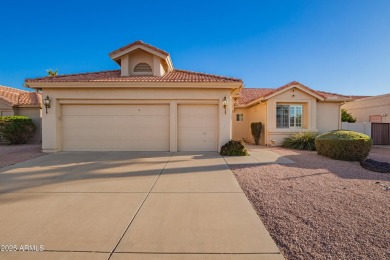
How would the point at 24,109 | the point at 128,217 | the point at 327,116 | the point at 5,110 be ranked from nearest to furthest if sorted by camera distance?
the point at 128,217 < the point at 327,116 < the point at 5,110 < the point at 24,109

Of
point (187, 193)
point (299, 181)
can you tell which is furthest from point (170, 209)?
point (299, 181)

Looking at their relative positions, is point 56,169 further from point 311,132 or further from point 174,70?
point 311,132

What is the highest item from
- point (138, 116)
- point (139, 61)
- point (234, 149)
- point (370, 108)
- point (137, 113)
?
Result: point (139, 61)

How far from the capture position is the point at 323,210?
141 inches

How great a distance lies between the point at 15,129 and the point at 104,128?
8107 mm

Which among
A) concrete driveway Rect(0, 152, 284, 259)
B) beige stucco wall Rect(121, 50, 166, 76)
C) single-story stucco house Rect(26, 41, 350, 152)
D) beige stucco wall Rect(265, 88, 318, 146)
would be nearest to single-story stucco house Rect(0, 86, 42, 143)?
single-story stucco house Rect(26, 41, 350, 152)

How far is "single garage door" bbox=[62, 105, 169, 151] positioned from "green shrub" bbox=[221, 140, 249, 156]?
318cm

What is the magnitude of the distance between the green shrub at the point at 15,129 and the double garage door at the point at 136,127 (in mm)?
6130

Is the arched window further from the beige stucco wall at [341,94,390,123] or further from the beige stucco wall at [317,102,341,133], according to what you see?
the beige stucco wall at [341,94,390,123]

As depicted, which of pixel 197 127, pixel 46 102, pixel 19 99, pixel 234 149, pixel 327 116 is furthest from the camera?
pixel 19 99

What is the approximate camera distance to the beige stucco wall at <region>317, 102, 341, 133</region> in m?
14.0

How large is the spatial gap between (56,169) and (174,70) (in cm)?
955

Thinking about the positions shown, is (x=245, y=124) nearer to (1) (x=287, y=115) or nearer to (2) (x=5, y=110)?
(1) (x=287, y=115)

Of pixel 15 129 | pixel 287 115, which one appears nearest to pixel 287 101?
pixel 287 115
